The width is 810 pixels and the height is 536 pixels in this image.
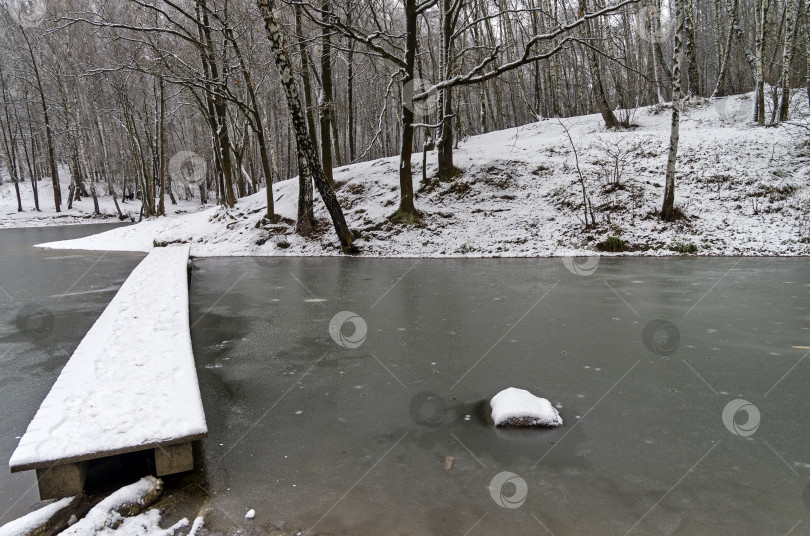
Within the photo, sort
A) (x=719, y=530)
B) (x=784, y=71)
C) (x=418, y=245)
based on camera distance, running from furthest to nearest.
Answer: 1. (x=784, y=71)
2. (x=418, y=245)
3. (x=719, y=530)

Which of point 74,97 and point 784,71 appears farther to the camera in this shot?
point 74,97

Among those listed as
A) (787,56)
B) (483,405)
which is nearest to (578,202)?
(787,56)

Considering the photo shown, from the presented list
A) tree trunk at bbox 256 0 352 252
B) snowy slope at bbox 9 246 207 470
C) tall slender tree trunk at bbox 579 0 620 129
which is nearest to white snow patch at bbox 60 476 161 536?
snowy slope at bbox 9 246 207 470

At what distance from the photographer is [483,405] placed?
411 cm

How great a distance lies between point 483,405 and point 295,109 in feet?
34.4

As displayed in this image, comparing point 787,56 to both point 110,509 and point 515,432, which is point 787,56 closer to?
point 515,432

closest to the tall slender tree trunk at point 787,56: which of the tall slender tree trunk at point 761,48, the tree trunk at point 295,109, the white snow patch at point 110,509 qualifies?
the tall slender tree trunk at point 761,48

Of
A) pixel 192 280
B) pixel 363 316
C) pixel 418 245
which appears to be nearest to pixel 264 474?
pixel 363 316

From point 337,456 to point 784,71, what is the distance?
777 inches

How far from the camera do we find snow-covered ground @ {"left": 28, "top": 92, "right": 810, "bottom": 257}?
40.8ft

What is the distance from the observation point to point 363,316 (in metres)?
7.14

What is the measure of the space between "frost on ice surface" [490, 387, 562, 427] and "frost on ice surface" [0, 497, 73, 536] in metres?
2.83

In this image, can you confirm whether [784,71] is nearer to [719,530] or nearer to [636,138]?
[636,138]

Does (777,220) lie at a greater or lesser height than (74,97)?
lesser
